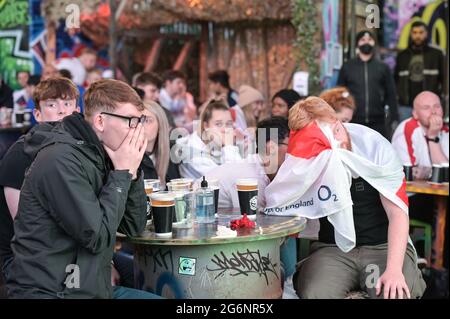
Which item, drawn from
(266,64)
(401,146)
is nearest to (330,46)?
(266,64)

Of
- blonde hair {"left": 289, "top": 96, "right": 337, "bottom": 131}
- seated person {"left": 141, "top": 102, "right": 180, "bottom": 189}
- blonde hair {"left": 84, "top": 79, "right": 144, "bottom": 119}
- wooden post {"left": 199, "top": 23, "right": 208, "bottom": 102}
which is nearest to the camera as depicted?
blonde hair {"left": 84, "top": 79, "right": 144, "bottom": 119}

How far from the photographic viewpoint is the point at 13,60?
41.9 feet

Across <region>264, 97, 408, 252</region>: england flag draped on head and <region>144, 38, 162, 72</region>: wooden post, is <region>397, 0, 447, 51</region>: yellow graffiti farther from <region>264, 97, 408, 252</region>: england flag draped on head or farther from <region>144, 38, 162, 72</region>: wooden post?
<region>264, 97, 408, 252</region>: england flag draped on head

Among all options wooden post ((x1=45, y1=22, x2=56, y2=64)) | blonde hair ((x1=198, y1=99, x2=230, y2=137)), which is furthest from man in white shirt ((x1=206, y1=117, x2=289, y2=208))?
wooden post ((x1=45, y1=22, x2=56, y2=64))

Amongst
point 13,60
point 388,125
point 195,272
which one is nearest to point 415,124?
point 388,125

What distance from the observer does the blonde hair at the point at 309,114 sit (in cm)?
427

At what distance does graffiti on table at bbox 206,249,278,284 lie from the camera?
12.3ft

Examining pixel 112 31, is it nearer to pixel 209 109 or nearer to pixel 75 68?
pixel 75 68

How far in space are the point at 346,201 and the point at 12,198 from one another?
196 centimetres

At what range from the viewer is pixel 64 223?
321 cm

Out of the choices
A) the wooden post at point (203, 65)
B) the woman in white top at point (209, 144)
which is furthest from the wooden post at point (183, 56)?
the woman in white top at point (209, 144)

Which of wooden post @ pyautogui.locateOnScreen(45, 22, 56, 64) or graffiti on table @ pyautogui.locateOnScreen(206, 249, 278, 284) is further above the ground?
wooden post @ pyautogui.locateOnScreen(45, 22, 56, 64)
